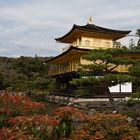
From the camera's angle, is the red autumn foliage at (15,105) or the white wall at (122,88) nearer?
the red autumn foliage at (15,105)

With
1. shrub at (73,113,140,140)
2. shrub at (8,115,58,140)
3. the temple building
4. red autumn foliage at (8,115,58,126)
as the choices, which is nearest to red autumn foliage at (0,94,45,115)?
shrub at (8,115,58,140)

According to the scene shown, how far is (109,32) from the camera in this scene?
36.1m

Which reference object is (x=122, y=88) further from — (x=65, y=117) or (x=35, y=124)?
(x=35, y=124)

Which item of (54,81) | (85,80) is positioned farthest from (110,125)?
(54,81)

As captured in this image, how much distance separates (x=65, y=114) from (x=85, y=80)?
1498 centimetres

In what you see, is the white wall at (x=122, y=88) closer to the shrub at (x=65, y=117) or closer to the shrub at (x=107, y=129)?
the shrub at (x=107, y=129)

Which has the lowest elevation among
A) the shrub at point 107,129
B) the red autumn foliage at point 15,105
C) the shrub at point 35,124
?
the shrub at point 107,129

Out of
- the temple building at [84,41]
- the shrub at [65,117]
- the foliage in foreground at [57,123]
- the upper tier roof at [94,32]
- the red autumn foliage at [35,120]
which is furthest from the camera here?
the upper tier roof at [94,32]

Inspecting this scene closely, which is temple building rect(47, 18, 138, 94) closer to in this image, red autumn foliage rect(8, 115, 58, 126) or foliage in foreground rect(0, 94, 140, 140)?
foliage in foreground rect(0, 94, 140, 140)

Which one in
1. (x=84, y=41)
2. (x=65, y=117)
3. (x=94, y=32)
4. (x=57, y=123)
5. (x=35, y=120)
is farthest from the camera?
(x=84, y=41)

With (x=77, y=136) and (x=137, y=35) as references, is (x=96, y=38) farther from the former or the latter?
(x=77, y=136)

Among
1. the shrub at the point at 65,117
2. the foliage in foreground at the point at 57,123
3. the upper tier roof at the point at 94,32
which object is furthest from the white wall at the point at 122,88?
the shrub at the point at 65,117

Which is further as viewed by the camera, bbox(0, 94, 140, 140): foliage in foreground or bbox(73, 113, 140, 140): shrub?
bbox(73, 113, 140, 140): shrub

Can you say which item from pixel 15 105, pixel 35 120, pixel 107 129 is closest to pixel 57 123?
pixel 35 120
